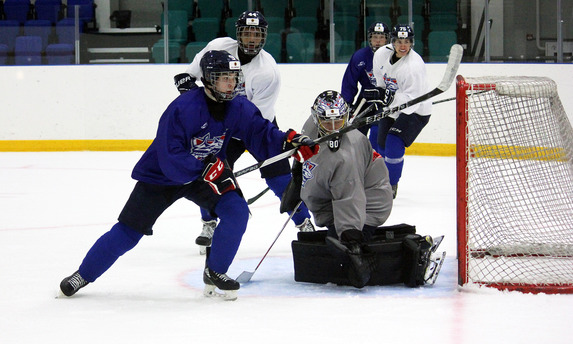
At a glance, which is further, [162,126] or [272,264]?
[272,264]

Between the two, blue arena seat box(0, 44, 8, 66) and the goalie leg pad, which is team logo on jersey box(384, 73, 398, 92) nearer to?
the goalie leg pad

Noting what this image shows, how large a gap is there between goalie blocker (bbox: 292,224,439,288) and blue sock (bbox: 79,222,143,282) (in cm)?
62

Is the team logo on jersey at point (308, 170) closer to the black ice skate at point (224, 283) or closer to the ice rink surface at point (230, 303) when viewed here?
the ice rink surface at point (230, 303)

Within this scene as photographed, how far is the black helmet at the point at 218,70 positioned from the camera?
9.53 feet

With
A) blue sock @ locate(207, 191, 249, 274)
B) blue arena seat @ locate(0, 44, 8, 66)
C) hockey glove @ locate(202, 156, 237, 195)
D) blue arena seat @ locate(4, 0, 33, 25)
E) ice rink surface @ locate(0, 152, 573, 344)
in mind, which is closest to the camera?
ice rink surface @ locate(0, 152, 573, 344)

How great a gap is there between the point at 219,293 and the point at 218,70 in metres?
0.78

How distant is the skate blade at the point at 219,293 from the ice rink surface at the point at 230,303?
30 mm

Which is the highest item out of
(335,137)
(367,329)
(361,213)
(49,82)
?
(49,82)

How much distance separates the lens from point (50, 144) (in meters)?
8.50

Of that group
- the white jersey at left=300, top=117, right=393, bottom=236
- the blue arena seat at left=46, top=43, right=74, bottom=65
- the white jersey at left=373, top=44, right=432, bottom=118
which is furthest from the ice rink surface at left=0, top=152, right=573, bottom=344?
the blue arena seat at left=46, top=43, right=74, bottom=65

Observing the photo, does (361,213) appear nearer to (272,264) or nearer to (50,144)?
(272,264)

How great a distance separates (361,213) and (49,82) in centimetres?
596

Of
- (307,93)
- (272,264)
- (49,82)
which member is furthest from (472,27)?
(272,264)

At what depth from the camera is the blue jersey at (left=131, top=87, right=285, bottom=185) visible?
9.41 ft
